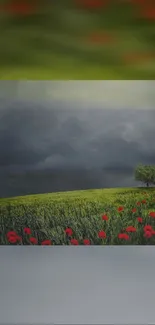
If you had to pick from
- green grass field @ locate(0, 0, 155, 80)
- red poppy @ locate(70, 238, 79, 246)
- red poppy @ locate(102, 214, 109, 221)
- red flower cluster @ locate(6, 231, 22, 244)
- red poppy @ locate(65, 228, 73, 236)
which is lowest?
red poppy @ locate(70, 238, 79, 246)

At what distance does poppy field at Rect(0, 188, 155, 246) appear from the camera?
5312 mm

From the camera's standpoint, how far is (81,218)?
5352mm

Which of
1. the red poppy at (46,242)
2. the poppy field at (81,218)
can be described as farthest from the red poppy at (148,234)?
the red poppy at (46,242)

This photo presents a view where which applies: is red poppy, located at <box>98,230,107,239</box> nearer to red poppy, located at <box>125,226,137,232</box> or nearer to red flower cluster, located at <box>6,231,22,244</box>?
red poppy, located at <box>125,226,137,232</box>

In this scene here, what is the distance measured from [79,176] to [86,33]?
1459 millimetres

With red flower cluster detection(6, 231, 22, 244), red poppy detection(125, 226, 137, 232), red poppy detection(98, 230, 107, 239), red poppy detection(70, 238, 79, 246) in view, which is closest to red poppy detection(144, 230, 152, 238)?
red poppy detection(125, 226, 137, 232)

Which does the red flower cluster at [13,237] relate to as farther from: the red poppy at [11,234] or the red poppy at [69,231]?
the red poppy at [69,231]

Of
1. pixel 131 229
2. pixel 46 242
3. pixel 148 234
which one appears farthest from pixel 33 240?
pixel 148 234

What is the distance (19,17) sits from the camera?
4.88m

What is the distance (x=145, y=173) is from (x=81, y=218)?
82 cm

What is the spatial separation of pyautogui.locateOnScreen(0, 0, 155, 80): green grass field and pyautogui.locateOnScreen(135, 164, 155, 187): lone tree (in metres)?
0.93

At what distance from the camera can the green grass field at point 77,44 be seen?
4.79 m

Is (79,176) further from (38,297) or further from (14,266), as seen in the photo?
(38,297)

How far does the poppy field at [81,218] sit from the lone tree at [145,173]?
0.11 metres
